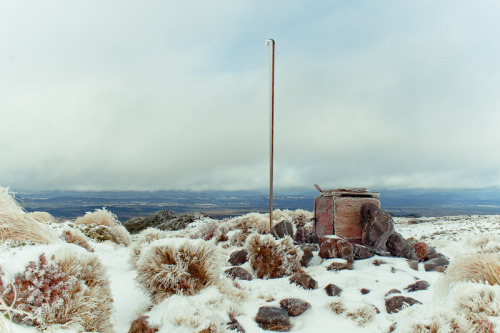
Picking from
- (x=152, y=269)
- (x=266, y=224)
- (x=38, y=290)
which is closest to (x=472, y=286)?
(x=152, y=269)

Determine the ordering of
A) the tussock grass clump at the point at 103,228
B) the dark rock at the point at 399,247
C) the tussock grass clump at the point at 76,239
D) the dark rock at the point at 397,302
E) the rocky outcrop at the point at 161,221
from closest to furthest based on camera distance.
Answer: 1. the dark rock at the point at 397,302
2. the dark rock at the point at 399,247
3. the tussock grass clump at the point at 76,239
4. the tussock grass clump at the point at 103,228
5. the rocky outcrop at the point at 161,221

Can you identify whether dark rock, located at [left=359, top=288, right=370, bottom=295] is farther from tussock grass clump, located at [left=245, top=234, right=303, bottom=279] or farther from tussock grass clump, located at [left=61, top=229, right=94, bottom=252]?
tussock grass clump, located at [left=61, top=229, right=94, bottom=252]

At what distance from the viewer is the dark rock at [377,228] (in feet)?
27.6

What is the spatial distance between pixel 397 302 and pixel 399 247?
358 centimetres

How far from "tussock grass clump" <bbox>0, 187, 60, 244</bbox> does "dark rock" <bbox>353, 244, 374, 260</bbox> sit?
6.38 m

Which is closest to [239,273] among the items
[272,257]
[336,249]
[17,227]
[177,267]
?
[272,257]

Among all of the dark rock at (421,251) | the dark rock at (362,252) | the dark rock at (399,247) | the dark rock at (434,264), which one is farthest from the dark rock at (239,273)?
the dark rock at (421,251)

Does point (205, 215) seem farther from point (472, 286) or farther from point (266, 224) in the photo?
point (472, 286)

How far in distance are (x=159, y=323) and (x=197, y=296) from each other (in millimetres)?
732

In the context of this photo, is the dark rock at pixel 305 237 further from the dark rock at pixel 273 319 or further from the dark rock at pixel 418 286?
the dark rock at pixel 273 319

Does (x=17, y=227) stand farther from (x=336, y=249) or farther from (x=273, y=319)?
(x=336, y=249)

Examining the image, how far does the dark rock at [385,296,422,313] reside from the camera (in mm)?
4910

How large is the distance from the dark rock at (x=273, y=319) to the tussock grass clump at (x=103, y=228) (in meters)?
9.38

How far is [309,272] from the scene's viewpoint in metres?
6.95
